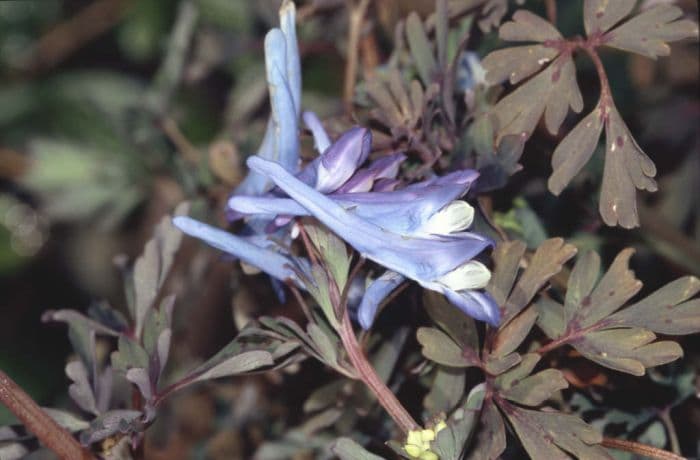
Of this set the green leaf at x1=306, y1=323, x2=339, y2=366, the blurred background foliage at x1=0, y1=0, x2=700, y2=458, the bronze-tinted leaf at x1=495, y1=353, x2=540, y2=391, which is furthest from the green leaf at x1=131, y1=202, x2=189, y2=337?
the bronze-tinted leaf at x1=495, y1=353, x2=540, y2=391

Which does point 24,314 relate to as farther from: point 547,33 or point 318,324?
point 547,33

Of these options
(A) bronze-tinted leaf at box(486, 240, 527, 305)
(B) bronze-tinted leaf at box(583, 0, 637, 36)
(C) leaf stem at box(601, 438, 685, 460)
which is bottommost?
(C) leaf stem at box(601, 438, 685, 460)

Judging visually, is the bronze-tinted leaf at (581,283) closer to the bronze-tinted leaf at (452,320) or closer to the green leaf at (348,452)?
the bronze-tinted leaf at (452,320)

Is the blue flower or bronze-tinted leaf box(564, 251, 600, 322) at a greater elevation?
the blue flower

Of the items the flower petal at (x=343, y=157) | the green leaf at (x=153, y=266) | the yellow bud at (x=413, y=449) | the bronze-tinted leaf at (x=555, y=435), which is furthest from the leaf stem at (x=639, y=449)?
the green leaf at (x=153, y=266)

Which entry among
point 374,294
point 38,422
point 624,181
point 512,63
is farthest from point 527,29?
point 38,422

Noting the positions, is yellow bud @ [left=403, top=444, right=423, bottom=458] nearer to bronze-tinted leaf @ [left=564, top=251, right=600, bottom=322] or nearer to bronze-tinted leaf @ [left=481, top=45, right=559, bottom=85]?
bronze-tinted leaf @ [left=564, top=251, right=600, bottom=322]
